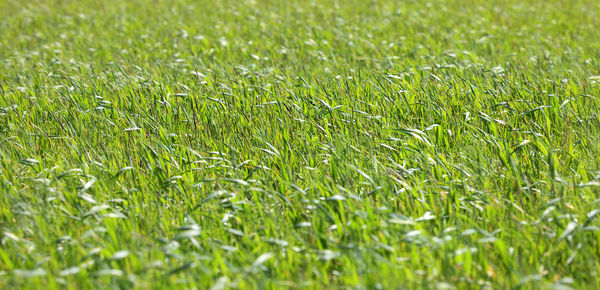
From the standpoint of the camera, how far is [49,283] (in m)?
2.38

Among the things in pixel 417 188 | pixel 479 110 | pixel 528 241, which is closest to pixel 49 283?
pixel 417 188

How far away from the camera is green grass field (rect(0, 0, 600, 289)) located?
8.25 feet

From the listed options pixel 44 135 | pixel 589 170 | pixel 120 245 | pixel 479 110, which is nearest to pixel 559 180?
pixel 589 170

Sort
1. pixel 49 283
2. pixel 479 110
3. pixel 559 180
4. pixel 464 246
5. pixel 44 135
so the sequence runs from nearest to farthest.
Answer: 1. pixel 49 283
2. pixel 464 246
3. pixel 559 180
4. pixel 44 135
5. pixel 479 110

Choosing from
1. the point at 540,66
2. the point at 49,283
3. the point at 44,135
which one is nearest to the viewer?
the point at 49,283

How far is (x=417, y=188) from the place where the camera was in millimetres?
3180

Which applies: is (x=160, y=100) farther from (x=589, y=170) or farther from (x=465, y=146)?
(x=589, y=170)

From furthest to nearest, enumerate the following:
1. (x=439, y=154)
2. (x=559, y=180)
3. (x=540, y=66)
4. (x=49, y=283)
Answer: (x=540, y=66) → (x=439, y=154) → (x=559, y=180) → (x=49, y=283)

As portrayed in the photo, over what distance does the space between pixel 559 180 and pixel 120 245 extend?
237cm

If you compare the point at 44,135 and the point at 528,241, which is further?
the point at 44,135

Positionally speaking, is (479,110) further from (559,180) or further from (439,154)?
(559,180)

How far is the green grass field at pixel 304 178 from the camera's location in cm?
251

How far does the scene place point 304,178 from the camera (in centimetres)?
338

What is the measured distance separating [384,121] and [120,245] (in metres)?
2.31
